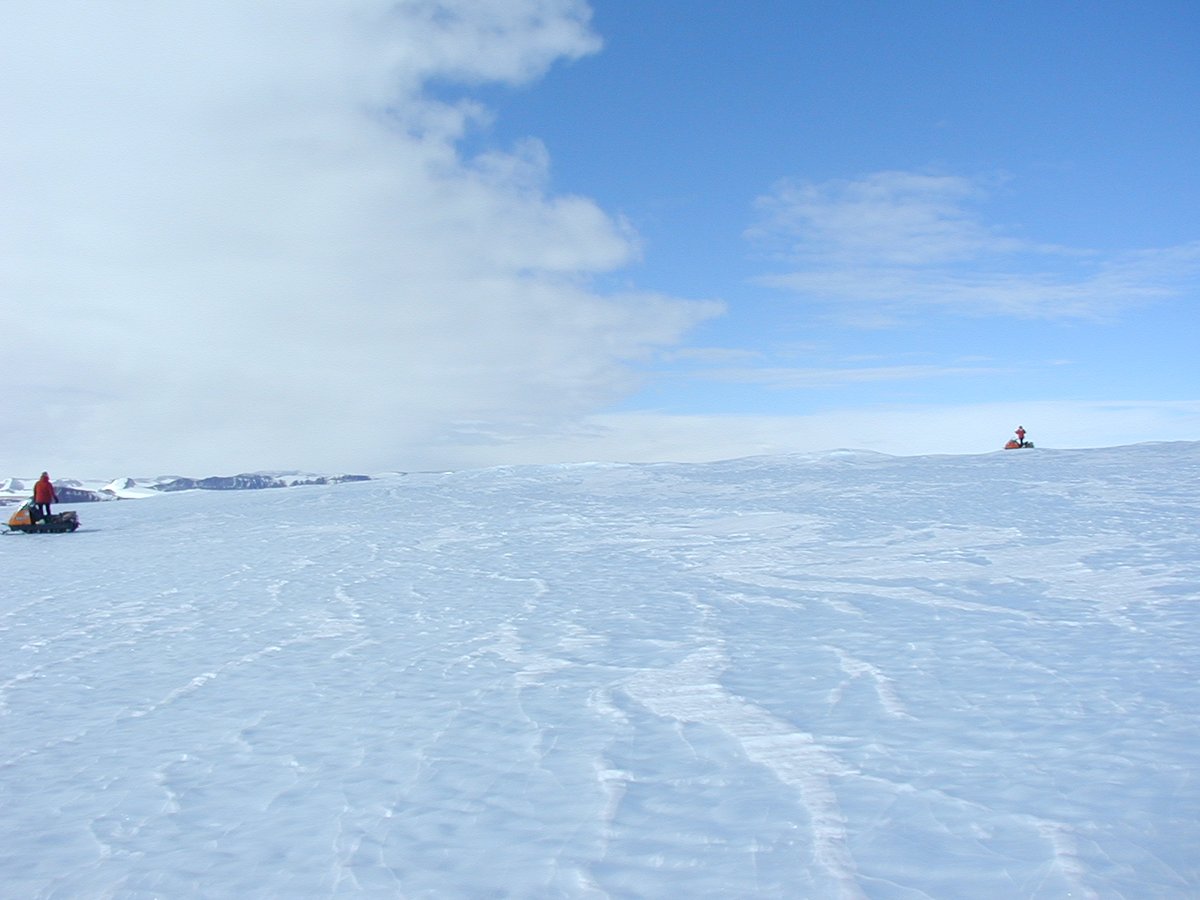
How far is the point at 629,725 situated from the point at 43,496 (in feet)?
73.3

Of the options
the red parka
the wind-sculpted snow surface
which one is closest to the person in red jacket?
the red parka

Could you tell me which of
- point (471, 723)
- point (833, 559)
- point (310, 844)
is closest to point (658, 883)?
point (310, 844)

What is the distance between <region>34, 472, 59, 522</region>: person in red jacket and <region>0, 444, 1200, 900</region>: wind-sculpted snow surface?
12.1m

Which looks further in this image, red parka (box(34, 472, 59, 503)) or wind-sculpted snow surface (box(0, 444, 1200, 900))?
red parka (box(34, 472, 59, 503))

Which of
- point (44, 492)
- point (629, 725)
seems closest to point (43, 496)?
point (44, 492)

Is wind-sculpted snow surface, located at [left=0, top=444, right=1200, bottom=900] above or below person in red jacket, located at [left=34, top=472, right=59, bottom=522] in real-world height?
below

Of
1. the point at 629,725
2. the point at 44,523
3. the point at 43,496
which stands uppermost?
the point at 43,496

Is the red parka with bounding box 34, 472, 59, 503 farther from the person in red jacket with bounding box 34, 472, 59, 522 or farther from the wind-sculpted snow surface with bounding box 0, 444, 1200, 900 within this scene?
the wind-sculpted snow surface with bounding box 0, 444, 1200, 900

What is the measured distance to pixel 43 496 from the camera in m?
21.6

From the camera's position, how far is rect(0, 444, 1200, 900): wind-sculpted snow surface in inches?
132

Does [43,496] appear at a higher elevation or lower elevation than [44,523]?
higher

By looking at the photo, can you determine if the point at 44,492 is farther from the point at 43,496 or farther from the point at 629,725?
the point at 629,725

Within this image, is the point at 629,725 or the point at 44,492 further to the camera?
the point at 44,492

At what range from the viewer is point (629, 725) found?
4.88 meters
